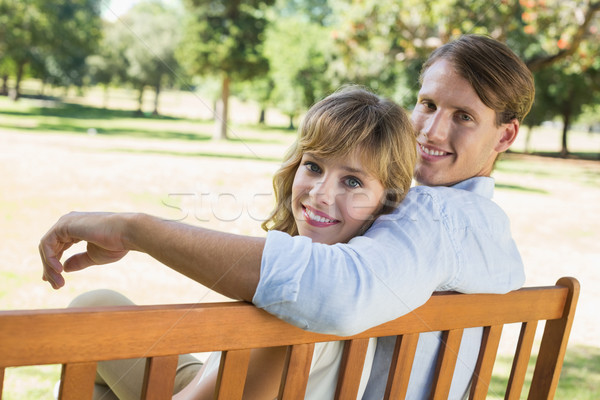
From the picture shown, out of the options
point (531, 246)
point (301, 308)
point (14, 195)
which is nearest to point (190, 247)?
point (301, 308)

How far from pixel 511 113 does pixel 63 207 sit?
7098 mm

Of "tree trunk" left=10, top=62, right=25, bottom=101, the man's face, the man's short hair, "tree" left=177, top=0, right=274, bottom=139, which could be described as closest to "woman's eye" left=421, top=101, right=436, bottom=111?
the man's face

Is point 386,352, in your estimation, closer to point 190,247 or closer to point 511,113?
point 190,247

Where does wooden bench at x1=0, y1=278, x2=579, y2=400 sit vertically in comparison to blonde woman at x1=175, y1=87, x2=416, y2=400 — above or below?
below

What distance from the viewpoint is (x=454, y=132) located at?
1711mm

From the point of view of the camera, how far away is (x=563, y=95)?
22.6 metres

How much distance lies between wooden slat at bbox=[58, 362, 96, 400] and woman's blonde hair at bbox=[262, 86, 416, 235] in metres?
0.73

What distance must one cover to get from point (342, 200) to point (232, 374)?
20.1 inches

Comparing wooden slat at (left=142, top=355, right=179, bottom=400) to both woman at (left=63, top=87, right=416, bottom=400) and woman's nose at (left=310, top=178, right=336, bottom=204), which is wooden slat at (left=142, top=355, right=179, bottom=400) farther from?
woman's nose at (left=310, top=178, right=336, bottom=204)

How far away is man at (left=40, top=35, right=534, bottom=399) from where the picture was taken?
39.2 inches

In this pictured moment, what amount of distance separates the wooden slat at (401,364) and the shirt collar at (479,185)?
534 millimetres

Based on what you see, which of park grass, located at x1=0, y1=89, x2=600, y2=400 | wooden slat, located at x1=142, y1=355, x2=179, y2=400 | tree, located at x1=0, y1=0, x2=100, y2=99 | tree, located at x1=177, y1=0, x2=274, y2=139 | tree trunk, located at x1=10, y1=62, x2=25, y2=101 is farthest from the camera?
tree trunk, located at x1=10, y1=62, x2=25, y2=101

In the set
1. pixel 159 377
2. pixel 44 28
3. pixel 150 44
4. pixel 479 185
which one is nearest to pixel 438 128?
pixel 479 185

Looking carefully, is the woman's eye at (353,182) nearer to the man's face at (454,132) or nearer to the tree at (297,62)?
the man's face at (454,132)
